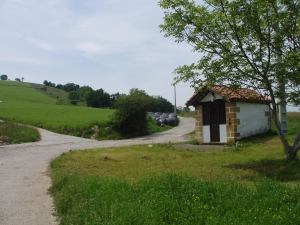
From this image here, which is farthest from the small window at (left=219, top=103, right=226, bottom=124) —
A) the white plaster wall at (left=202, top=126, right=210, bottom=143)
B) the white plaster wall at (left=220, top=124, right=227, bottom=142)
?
the white plaster wall at (left=202, top=126, right=210, bottom=143)

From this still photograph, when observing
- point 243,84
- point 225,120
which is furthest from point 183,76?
point 225,120

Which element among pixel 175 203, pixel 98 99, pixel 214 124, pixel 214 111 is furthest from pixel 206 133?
pixel 98 99

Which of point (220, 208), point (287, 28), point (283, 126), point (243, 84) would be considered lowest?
point (220, 208)

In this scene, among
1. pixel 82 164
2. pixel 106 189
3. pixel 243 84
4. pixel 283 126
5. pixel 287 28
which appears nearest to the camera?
pixel 106 189

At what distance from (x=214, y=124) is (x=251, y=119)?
2235mm

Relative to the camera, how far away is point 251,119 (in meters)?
19.5

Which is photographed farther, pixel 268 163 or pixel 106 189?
pixel 268 163

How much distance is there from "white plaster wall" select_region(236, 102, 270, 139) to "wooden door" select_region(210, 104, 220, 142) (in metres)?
1.35

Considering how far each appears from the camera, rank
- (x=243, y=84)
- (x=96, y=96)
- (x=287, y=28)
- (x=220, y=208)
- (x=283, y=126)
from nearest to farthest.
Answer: (x=220, y=208), (x=287, y=28), (x=243, y=84), (x=283, y=126), (x=96, y=96)

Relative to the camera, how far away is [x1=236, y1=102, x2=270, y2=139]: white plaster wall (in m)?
18.7

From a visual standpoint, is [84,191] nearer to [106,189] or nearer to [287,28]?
[106,189]

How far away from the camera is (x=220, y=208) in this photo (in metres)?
5.57

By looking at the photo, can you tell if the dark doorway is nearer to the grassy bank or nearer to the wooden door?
the wooden door

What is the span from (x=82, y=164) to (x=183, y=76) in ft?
16.2
